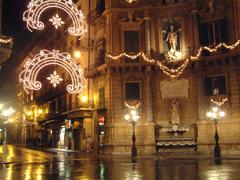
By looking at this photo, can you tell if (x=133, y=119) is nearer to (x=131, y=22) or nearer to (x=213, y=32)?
(x=131, y=22)

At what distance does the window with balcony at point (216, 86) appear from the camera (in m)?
31.1

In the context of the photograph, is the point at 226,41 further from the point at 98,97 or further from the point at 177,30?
Result: the point at 98,97

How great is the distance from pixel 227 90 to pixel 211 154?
5632 millimetres

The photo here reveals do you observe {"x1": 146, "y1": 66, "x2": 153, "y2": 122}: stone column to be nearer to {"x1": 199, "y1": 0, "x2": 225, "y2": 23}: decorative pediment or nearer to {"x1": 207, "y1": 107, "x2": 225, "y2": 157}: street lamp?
{"x1": 207, "y1": 107, "x2": 225, "y2": 157}: street lamp

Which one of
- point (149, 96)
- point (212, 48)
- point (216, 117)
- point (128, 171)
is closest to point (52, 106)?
point (149, 96)

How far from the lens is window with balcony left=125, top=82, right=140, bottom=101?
1330 inches

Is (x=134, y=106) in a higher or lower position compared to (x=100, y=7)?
lower

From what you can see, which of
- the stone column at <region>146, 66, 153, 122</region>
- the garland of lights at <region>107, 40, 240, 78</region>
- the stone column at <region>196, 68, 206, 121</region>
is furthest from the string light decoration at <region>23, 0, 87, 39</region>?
the stone column at <region>196, 68, 206, 121</region>

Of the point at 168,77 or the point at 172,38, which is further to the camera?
the point at 172,38

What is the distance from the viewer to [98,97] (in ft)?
121

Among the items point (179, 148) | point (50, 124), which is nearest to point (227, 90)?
point (179, 148)

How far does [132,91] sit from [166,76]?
3488mm

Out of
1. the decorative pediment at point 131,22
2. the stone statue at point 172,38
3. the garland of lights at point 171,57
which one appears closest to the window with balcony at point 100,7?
the decorative pediment at point 131,22

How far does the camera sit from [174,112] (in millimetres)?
32250
